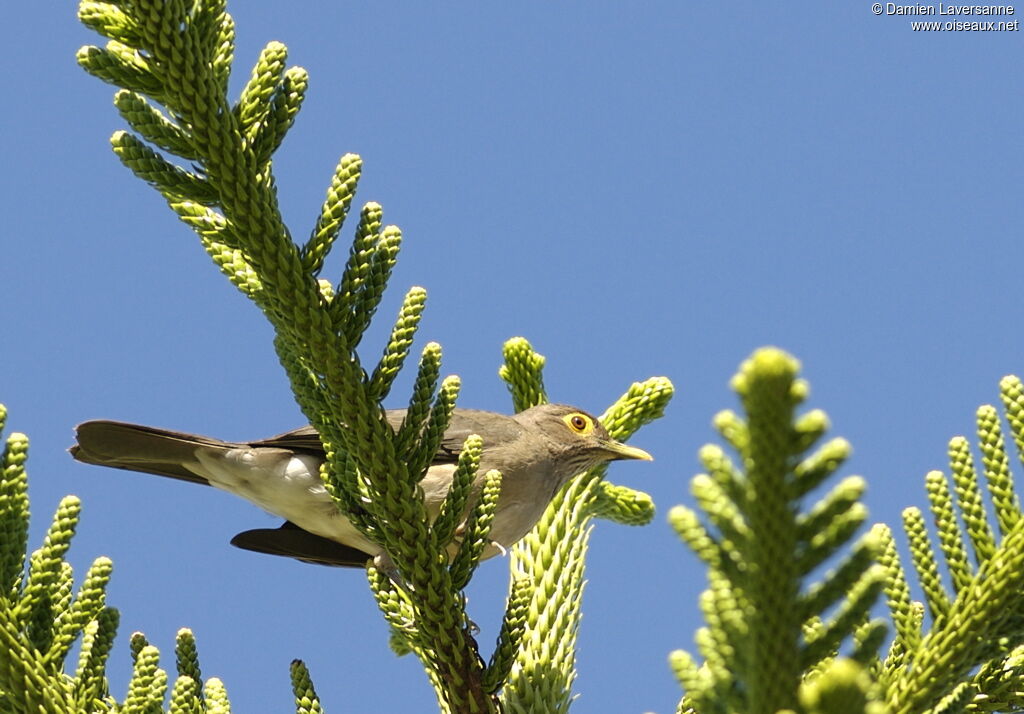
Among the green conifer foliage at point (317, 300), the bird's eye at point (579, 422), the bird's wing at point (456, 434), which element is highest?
the bird's eye at point (579, 422)

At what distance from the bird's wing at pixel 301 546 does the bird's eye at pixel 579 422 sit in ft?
4.48

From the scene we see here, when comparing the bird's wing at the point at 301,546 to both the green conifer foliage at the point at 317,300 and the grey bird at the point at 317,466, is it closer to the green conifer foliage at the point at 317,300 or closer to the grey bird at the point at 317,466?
the grey bird at the point at 317,466

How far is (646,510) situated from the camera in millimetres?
5551

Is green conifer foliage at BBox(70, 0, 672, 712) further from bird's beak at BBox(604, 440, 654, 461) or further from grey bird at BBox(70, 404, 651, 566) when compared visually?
bird's beak at BBox(604, 440, 654, 461)

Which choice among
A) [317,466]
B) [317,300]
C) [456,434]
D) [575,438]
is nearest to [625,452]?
[575,438]

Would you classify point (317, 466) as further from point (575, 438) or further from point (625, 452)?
point (625, 452)

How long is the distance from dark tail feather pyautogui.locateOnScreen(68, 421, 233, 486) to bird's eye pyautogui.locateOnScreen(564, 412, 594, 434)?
1901mm

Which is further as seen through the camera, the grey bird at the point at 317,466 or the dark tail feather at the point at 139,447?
the grey bird at the point at 317,466

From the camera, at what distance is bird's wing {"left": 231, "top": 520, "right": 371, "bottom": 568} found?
237 inches

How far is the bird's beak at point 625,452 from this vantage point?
627 centimetres

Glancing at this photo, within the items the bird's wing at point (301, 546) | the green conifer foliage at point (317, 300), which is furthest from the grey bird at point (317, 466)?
the green conifer foliage at point (317, 300)

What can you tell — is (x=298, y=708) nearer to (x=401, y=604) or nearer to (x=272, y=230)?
(x=401, y=604)

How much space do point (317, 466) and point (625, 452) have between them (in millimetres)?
1693

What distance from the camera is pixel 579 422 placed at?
6.53 meters
